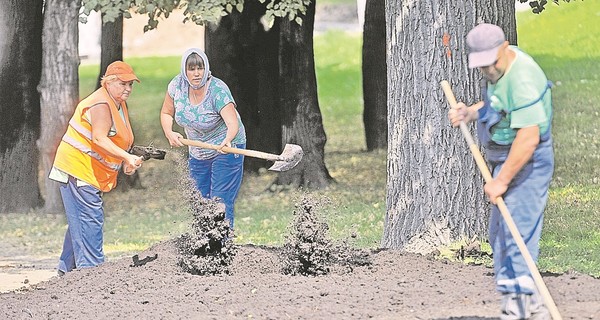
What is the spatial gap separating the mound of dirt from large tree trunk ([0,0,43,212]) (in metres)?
7.33

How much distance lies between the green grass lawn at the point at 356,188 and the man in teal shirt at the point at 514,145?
9.29 feet

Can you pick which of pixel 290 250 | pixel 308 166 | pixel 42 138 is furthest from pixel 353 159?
pixel 290 250

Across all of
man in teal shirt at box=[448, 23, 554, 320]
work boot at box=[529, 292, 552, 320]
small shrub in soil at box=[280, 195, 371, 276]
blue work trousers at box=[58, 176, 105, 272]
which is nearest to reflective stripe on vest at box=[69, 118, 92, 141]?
blue work trousers at box=[58, 176, 105, 272]

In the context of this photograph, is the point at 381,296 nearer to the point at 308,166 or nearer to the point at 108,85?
the point at 108,85

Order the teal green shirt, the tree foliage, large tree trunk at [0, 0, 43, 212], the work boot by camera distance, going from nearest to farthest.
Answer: the teal green shirt < the work boot < the tree foliage < large tree trunk at [0, 0, 43, 212]

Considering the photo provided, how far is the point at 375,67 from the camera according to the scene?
2005cm

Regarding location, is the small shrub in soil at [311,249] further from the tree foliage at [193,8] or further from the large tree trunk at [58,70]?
the large tree trunk at [58,70]

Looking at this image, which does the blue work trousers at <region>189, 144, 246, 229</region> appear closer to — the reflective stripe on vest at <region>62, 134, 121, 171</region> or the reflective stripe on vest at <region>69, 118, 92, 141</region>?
the reflective stripe on vest at <region>62, 134, 121, 171</region>

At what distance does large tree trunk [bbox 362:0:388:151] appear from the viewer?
784 inches

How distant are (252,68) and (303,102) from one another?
212 cm

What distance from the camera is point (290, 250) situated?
8.98 meters

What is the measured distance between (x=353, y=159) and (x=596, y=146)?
3.76 metres

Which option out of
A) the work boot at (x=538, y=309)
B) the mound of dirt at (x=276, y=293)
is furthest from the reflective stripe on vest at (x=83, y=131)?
the work boot at (x=538, y=309)

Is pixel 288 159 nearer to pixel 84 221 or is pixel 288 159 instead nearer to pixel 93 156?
pixel 93 156
